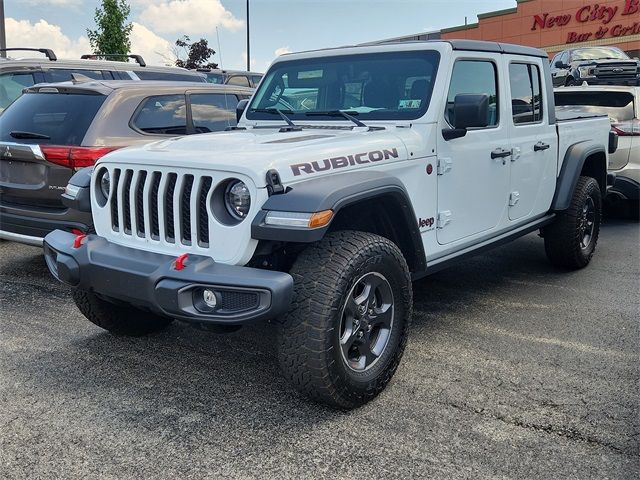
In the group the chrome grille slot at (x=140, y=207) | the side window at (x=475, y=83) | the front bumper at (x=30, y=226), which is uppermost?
the side window at (x=475, y=83)

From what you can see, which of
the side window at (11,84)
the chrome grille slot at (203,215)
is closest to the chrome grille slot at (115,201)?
the chrome grille slot at (203,215)

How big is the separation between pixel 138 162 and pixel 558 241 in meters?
3.83

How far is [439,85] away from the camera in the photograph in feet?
12.9

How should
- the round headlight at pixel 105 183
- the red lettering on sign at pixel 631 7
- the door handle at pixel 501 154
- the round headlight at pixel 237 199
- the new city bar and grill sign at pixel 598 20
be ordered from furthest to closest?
the new city bar and grill sign at pixel 598 20, the red lettering on sign at pixel 631 7, the door handle at pixel 501 154, the round headlight at pixel 105 183, the round headlight at pixel 237 199

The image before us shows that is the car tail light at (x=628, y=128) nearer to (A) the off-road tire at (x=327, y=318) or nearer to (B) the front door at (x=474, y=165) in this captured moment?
(B) the front door at (x=474, y=165)

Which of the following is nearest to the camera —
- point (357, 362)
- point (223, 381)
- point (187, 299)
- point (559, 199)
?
point (187, 299)

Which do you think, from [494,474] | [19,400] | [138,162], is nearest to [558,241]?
[494,474]

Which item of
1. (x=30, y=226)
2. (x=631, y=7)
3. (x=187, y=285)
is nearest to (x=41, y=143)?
(x=30, y=226)

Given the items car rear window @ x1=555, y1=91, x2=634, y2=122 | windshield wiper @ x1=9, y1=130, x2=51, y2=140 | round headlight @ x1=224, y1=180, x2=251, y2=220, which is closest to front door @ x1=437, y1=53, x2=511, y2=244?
round headlight @ x1=224, y1=180, x2=251, y2=220

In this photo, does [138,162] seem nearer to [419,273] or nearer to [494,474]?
[419,273]

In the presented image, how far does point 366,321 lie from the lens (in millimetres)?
3254

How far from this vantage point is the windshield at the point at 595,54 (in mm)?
16938

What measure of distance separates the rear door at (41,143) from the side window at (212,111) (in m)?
1.01

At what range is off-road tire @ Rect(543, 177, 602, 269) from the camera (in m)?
5.53
